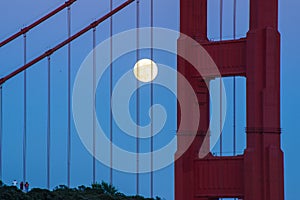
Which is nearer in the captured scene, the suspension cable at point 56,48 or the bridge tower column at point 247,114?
the bridge tower column at point 247,114

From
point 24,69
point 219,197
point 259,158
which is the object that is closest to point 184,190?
point 219,197

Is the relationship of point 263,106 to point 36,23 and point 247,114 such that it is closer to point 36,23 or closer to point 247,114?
point 247,114

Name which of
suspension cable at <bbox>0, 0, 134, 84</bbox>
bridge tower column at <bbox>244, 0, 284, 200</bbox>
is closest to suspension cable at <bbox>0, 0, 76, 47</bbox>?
suspension cable at <bbox>0, 0, 134, 84</bbox>

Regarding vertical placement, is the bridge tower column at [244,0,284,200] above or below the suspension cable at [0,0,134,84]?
below

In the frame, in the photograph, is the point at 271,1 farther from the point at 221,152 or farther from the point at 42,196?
the point at 42,196

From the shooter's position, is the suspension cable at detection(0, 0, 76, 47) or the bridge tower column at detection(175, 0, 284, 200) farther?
the suspension cable at detection(0, 0, 76, 47)

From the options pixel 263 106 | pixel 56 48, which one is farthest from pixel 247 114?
pixel 56 48

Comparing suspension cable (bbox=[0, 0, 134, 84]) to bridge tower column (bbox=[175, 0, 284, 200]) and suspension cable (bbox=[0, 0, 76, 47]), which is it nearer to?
suspension cable (bbox=[0, 0, 76, 47])

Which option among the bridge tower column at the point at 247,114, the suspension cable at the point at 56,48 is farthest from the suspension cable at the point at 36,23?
the bridge tower column at the point at 247,114

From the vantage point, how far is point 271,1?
39.8 feet

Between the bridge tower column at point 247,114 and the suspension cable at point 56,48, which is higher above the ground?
the suspension cable at point 56,48

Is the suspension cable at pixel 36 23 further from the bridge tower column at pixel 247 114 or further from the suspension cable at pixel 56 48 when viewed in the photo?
the bridge tower column at pixel 247 114

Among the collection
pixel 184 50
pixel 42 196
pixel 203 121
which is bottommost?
pixel 42 196

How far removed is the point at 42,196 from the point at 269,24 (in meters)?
4.16
